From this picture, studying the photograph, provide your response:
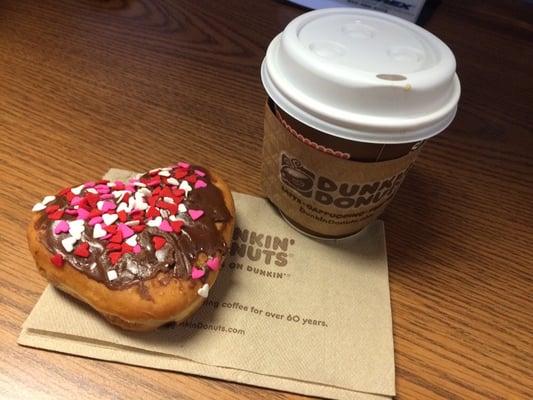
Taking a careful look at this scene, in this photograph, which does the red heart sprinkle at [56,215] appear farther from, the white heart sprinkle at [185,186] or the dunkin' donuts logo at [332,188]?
the dunkin' donuts logo at [332,188]

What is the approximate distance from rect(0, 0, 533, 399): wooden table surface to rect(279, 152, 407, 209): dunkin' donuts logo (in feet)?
0.33

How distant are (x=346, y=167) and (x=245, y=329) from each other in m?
0.19

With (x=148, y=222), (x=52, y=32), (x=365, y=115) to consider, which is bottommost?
(x=52, y=32)

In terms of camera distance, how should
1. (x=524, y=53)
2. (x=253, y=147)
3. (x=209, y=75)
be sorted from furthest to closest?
(x=524, y=53) → (x=209, y=75) → (x=253, y=147)

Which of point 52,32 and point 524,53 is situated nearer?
point 52,32

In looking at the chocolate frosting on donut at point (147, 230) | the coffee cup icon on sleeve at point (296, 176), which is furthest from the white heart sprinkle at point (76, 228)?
the coffee cup icon on sleeve at point (296, 176)

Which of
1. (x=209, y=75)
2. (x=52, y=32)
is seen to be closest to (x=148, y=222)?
(x=209, y=75)

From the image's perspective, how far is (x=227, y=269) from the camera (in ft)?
1.82

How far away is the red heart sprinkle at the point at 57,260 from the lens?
1.55 feet

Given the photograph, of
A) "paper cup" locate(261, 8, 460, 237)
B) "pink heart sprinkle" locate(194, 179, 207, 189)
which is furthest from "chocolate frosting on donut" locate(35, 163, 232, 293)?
"paper cup" locate(261, 8, 460, 237)

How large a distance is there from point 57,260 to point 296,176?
0.26m

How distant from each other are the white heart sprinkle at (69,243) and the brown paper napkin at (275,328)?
0.21 ft

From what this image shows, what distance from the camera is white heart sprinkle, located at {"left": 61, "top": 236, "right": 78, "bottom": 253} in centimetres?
47

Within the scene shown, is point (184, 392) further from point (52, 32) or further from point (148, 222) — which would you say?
point (52, 32)
